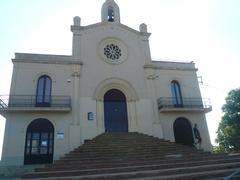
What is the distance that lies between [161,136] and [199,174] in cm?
936

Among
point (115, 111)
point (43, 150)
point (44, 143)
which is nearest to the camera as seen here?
point (43, 150)

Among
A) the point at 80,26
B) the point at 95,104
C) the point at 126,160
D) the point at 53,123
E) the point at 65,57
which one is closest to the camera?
the point at 126,160

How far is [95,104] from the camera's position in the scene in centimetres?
1560

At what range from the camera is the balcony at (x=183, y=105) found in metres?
16.2

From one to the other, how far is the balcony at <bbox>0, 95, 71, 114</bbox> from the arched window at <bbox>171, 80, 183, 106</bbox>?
914 centimetres

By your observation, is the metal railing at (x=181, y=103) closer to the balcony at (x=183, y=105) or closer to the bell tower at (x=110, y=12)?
the balcony at (x=183, y=105)

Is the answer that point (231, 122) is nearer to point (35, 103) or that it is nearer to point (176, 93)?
point (176, 93)

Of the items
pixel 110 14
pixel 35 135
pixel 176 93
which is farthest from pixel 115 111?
pixel 110 14

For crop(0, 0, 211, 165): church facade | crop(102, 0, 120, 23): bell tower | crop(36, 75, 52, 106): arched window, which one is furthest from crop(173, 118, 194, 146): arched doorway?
crop(102, 0, 120, 23): bell tower

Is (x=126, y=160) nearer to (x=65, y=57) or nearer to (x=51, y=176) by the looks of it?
(x=51, y=176)

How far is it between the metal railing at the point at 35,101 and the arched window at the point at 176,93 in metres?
9.14

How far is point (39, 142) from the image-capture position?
13766mm

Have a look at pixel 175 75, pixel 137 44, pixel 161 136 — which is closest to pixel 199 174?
pixel 161 136

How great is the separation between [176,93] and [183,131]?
136 inches
